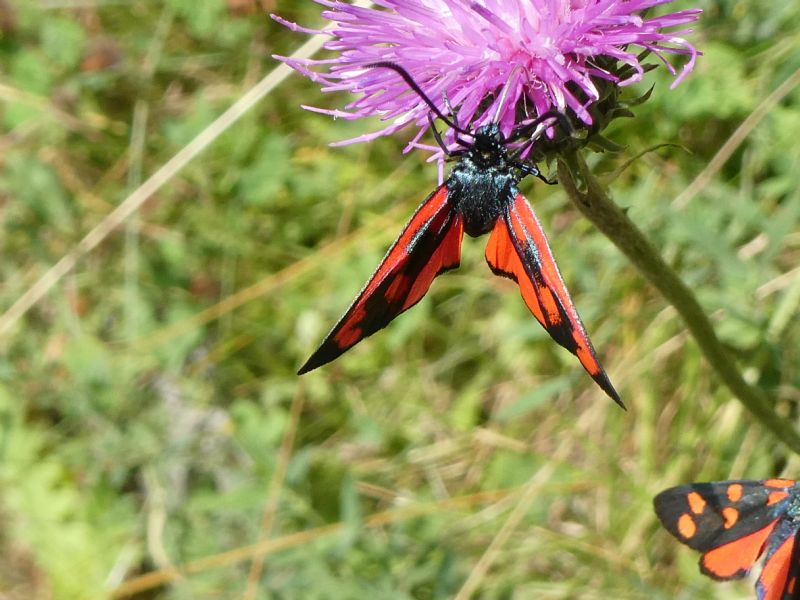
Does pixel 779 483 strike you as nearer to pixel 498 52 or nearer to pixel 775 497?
pixel 775 497

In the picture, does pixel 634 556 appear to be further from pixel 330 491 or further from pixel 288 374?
pixel 288 374

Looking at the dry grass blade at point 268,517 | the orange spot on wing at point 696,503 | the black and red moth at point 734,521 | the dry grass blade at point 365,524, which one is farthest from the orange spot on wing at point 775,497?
the dry grass blade at point 268,517

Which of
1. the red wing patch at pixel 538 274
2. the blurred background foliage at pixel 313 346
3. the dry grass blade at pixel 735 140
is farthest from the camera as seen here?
the blurred background foliage at pixel 313 346

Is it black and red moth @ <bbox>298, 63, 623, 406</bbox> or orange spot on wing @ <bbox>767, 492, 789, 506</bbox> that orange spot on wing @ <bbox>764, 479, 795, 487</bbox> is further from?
black and red moth @ <bbox>298, 63, 623, 406</bbox>

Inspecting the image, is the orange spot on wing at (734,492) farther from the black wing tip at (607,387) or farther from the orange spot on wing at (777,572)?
the black wing tip at (607,387)

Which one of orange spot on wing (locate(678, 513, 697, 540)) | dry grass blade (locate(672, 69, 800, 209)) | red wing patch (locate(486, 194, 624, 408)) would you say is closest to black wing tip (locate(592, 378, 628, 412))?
red wing patch (locate(486, 194, 624, 408))

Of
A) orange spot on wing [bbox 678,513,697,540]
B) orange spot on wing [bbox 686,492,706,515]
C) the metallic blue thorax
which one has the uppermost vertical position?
the metallic blue thorax

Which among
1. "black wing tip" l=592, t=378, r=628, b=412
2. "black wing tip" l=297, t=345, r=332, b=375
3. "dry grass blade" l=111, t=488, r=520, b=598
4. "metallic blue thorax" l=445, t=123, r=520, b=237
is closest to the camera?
"black wing tip" l=592, t=378, r=628, b=412
